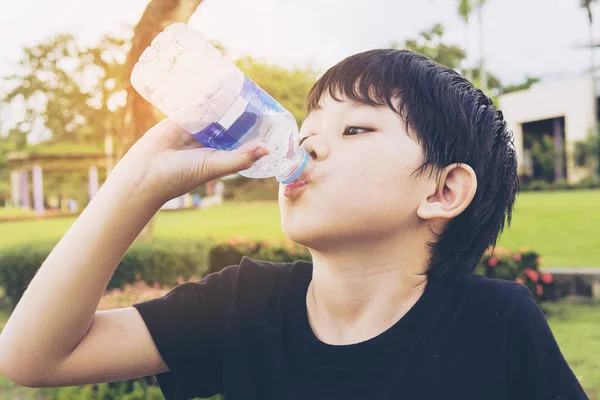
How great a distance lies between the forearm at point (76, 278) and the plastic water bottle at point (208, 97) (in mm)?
221

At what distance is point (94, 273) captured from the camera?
4.42ft

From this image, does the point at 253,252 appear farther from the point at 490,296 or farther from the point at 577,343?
the point at 490,296

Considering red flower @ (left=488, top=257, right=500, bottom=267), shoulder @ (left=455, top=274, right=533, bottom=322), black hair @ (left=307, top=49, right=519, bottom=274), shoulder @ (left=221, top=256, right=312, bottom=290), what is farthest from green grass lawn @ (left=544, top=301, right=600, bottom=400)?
shoulder @ (left=221, top=256, right=312, bottom=290)

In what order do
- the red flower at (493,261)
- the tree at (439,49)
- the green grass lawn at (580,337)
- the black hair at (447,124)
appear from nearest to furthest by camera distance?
the black hair at (447,124) < the green grass lawn at (580,337) < the red flower at (493,261) < the tree at (439,49)

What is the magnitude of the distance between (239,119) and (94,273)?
517mm

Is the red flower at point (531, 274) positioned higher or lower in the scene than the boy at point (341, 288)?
lower

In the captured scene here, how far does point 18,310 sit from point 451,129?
112 cm

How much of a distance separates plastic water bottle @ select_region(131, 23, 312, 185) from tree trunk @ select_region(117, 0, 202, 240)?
6.00 metres

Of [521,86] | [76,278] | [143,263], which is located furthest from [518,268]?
[521,86]

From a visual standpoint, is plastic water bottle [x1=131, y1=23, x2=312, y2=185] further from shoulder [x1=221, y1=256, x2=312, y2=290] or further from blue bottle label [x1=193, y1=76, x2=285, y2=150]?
shoulder [x1=221, y1=256, x2=312, y2=290]

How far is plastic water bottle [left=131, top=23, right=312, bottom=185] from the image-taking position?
1.49 m

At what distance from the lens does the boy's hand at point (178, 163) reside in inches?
52.5

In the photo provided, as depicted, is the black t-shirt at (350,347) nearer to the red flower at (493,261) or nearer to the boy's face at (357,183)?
the boy's face at (357,183)

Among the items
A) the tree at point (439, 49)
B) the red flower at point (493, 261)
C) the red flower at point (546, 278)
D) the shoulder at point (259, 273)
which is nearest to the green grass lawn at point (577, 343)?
the red flower at point (546, 278)
